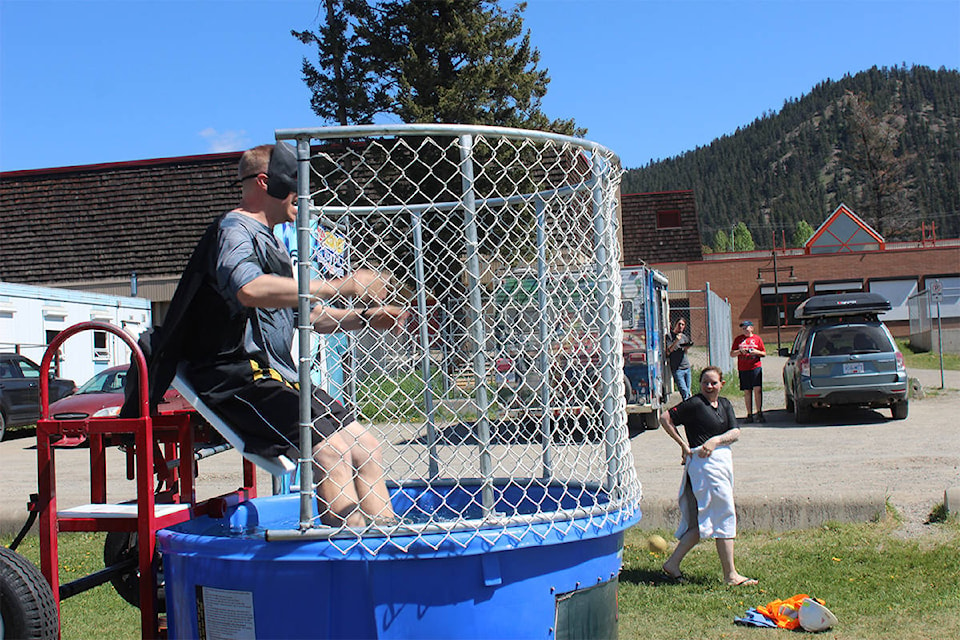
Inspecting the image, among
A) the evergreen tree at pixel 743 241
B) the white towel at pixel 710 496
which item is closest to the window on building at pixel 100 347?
the white towel at pixel 710 496

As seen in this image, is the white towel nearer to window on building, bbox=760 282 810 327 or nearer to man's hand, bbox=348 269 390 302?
man's hand, bbox=348 269 390 302

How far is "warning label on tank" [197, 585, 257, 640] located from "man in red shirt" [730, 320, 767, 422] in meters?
13.3

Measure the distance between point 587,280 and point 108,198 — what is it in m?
25.8

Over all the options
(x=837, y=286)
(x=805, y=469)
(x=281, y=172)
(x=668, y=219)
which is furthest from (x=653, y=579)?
(x=837, y=286)

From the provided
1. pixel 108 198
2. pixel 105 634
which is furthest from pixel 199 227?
pixel 105 634

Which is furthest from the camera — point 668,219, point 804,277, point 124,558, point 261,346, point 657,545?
point 668,219

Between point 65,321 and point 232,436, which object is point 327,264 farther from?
point 65,321

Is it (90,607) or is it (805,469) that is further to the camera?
(805,469)

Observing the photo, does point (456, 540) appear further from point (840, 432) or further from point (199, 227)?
point (199, 227)

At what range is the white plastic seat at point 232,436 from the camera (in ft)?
12.0

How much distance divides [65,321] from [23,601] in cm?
1892

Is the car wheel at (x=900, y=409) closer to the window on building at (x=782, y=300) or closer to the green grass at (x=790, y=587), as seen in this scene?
the green grass at (x=790, y=587)

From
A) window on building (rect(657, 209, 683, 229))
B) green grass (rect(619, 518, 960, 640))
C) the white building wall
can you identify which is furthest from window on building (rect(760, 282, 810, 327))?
green grass (rect(619, 518, 960, 640))

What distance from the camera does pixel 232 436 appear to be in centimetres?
372
